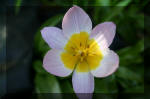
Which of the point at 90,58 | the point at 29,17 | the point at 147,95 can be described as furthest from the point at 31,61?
the point at 147,95

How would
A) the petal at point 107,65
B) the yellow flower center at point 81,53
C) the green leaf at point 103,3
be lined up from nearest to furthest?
the petal at point 107,65
the yellow flower center at point 81,53
the green leaf at point 103,3

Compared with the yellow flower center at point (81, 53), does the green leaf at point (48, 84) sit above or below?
below

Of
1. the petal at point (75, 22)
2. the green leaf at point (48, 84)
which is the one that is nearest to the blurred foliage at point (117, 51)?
the green leaf at point (48, 84)

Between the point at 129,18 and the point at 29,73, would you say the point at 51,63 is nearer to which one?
the point at 29,73

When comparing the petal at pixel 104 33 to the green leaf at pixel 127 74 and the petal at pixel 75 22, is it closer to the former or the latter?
the petal at pixel 75 22

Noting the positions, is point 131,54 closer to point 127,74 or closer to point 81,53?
point 127,74

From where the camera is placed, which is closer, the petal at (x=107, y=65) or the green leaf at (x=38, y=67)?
the petal at (x=107, y=65)

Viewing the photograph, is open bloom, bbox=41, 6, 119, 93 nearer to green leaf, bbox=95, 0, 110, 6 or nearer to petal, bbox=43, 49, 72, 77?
petal, bbox=43, 49, 72, 77
